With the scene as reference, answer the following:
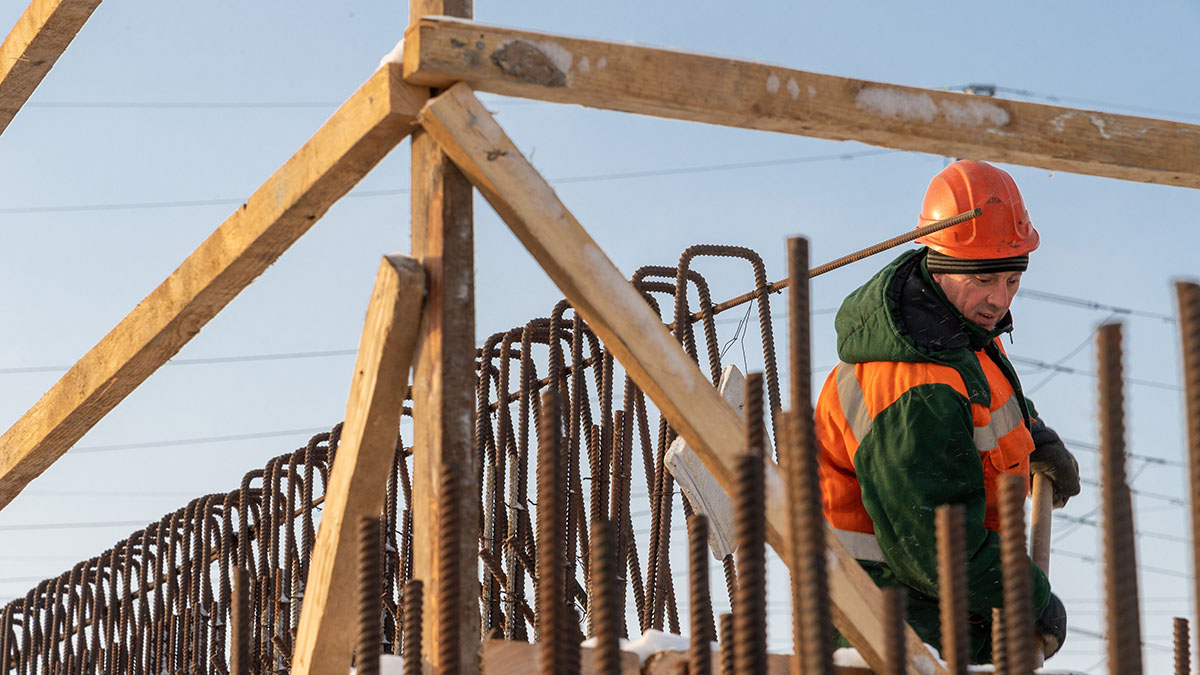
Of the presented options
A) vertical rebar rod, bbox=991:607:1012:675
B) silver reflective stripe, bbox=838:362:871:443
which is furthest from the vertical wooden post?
silver reflective stripe, bbox=838:362:871:443

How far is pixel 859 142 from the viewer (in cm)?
294

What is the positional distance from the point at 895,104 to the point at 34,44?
A: 4207 mm

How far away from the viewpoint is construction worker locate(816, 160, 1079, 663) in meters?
4.01

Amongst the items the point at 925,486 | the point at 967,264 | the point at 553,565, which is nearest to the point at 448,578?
the point at 553,565

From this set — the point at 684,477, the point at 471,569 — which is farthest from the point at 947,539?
the point at 684,477

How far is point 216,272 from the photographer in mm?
3307

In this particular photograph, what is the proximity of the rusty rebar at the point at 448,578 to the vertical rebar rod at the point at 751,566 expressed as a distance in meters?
0.50

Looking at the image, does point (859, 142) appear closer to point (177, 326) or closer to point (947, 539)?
point (947, 539)

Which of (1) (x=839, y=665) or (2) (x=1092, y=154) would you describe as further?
(2) (x=1092, y=154)

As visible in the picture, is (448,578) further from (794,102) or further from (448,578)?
(794,102)

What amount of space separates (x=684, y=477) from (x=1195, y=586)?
2119mm

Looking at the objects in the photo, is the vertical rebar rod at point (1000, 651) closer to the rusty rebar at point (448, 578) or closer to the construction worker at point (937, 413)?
the rusty rebar at point (448, 578)

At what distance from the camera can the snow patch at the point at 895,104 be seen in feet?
9.45

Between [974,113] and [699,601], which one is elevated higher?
[974,113]
